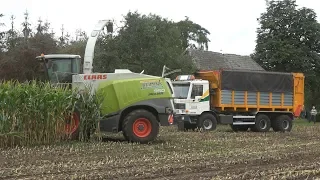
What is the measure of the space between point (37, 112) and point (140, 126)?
311 cm

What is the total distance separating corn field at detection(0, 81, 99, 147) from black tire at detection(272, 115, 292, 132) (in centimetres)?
1119

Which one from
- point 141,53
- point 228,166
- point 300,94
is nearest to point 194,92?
point 300,94

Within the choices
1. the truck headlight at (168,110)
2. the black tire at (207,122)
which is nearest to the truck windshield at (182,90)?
the black tire at (207,122)

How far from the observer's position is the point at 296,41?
38.7 m

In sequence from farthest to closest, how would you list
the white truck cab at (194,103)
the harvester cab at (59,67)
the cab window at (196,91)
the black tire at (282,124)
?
the black tire at (282,124) < the cab window at (196,91) < the white truck cab at (194,103) < the harvester cab at (59,67)

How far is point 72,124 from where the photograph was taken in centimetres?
1370

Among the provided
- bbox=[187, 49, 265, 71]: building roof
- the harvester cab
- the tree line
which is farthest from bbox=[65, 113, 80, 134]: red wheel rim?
bbox=[187, 49, 265, 71]: building roof

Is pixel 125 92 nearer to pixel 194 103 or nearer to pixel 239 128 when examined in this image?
pixel 194 103

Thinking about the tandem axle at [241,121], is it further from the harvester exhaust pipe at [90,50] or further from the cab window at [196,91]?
the harvester exhaust pipe at [90,50]

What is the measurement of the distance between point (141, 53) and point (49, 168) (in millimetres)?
19306

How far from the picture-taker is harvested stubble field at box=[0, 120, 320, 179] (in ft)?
27.7

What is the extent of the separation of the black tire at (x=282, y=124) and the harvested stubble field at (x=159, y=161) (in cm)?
815

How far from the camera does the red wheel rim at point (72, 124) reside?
13563 mm

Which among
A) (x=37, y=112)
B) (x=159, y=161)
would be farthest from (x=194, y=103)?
(x=159, y=161)
